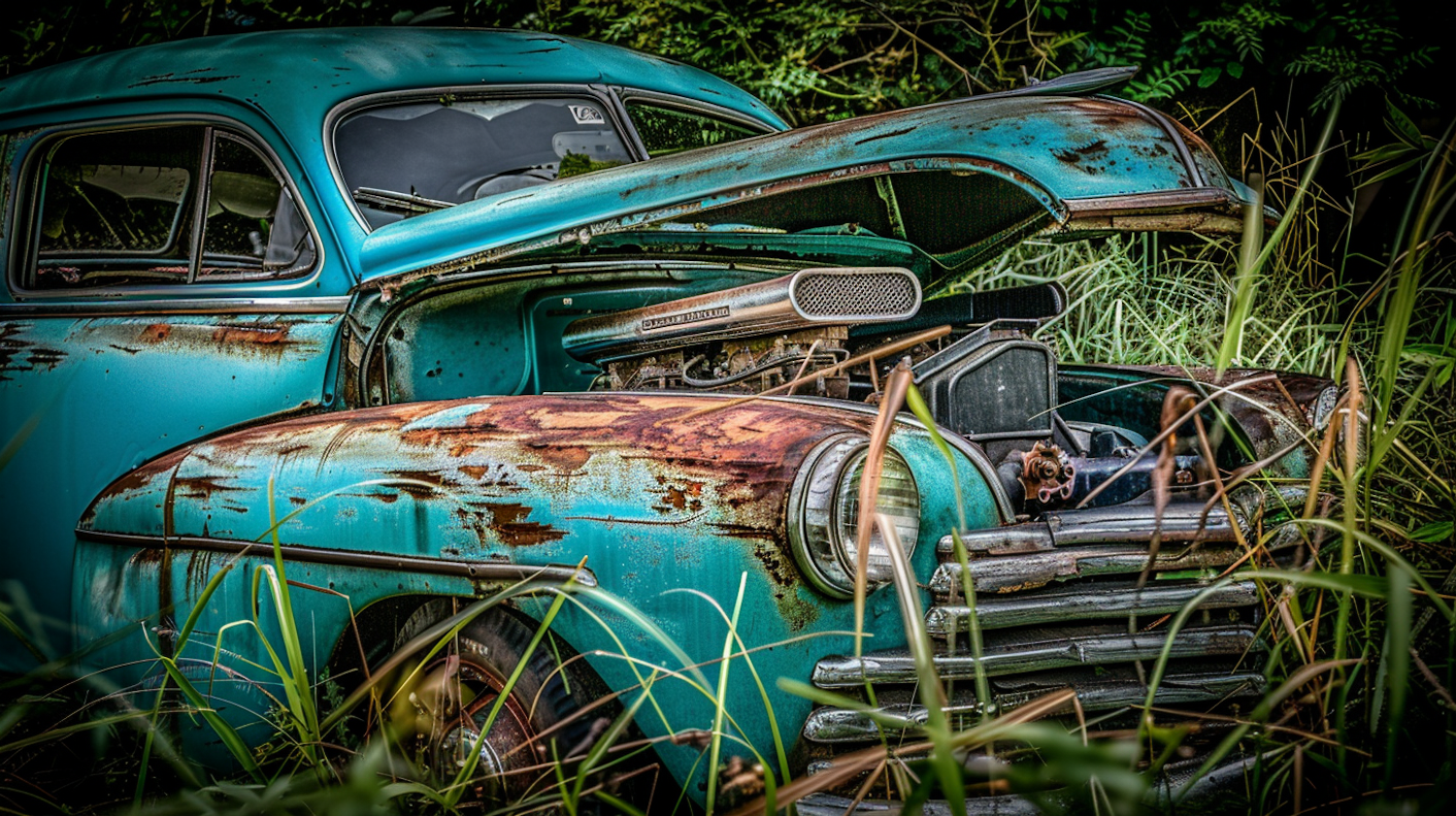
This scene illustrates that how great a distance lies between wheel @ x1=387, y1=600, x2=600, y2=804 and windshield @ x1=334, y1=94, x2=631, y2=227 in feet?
3.76

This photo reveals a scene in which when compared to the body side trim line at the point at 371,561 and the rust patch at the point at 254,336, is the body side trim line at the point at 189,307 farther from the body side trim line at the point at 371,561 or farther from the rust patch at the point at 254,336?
the body side trim line at the point at 371,561

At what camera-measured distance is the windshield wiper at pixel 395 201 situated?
2159 mm

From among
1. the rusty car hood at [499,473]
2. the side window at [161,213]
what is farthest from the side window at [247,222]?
the rusty car hood at [499,473]

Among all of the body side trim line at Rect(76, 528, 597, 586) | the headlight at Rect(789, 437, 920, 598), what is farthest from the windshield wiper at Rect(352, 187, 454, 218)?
the headlight at Rect(789, 437, 920, 598)

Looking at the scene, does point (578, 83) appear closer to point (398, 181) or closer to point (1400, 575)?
point (398, 181)

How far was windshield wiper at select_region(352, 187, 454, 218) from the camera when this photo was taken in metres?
2.16

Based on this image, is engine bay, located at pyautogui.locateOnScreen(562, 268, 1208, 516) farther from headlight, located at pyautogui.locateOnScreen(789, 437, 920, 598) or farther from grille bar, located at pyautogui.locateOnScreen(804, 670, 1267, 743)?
grille bar, located at pyautogui.locateOnScreen(804, 670, 1267, 743)

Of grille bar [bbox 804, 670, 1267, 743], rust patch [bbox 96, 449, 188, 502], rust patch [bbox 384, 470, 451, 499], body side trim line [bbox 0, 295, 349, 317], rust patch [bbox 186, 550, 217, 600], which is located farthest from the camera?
body side trim line [bbox 0, 295, 349, 317]

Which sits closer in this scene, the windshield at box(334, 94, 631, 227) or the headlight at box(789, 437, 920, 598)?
the headlight at box(789, 437, 920, 598)

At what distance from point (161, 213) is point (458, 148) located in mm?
881

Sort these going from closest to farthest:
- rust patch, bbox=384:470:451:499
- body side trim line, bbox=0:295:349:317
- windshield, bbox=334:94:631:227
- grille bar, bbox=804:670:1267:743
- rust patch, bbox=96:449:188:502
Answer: grille bar, bbox=804:670:1267:743
rust patch, bbox=384:470:451:499
rust patch, bbox=96:449:188:502
body side trim line, bbox=0:295:349:317
windshield, bbox=334:94:631:227

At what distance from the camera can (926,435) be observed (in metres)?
1.46

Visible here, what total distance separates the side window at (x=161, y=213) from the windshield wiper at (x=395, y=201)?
6.3 inches

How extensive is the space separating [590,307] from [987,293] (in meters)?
0.97
